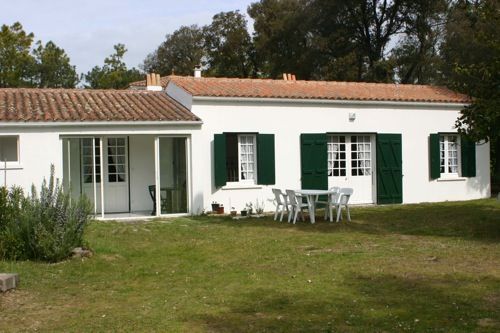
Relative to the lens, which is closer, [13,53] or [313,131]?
[313,131]

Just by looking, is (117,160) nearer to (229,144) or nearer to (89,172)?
(89,172)

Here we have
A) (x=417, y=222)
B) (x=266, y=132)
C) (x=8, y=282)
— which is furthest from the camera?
(x=266, y=132)

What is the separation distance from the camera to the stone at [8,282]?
7.66m

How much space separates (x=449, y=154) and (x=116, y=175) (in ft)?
35.2

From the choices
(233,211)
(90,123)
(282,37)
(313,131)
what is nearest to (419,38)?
(282,37)

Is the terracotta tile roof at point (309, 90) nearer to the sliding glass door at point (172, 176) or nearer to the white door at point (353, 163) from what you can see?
the white door at point (353, 163)

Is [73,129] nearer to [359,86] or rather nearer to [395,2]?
[359,86]

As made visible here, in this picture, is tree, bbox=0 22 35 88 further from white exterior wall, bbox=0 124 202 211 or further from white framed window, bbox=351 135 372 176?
white framed window, bbox=351 135 372 176

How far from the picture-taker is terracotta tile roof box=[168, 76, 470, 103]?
1755cm

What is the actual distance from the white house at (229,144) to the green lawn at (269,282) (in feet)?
10.1

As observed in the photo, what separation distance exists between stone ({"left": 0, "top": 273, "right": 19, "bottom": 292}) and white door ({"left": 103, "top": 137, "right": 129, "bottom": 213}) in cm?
915

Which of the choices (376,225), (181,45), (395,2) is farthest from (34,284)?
(181,45)

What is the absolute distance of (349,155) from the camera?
19.0 meters

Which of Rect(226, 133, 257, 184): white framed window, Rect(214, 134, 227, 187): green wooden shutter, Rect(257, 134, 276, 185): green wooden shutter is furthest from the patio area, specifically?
Rect(257, 134, 276, 185): green wooden shutter
